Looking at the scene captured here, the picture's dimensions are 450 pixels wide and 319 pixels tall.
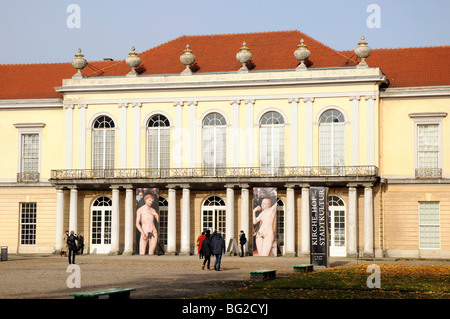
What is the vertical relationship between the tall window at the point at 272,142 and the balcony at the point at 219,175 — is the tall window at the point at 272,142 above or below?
above

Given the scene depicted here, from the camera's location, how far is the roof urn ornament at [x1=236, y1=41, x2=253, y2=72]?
48.2m

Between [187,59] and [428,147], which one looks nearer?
[428,147]

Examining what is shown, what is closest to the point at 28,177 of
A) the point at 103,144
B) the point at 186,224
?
the point at 103,144

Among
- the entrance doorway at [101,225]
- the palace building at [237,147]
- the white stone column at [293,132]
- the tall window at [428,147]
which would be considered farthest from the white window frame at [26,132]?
the tall window at [428,147]

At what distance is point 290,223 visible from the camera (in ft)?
154

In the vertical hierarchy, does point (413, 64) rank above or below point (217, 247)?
above

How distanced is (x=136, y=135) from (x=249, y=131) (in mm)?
6585

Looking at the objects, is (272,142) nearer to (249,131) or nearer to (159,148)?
(249,131)

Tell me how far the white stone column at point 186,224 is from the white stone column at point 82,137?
6.45 m

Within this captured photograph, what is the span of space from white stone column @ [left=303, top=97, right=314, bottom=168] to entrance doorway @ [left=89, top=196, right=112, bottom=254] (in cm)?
1192

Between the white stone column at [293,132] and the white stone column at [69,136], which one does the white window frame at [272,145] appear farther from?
the white stone column at [69,136]

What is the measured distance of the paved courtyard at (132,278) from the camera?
919 inches

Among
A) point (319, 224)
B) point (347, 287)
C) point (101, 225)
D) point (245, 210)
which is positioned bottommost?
point (347, 287)

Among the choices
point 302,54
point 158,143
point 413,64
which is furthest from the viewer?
point 413,64
